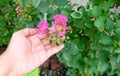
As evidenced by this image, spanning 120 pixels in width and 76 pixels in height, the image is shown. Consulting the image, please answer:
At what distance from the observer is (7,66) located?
2.13 metres

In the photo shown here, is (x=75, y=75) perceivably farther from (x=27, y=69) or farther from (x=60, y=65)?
(x=27, y=69)

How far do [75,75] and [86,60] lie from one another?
484 mm

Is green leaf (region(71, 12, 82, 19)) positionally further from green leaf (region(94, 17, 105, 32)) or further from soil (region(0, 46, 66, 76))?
soil (region(0, 46, 66, 76))

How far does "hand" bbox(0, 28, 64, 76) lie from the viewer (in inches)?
81.2

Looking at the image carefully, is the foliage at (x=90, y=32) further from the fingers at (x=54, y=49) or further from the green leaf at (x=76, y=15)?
the fingers at (x=54, y=49)

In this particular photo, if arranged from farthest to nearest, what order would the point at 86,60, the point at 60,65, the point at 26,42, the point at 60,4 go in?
the point at 60,65
the point at 86,60
the point at 26,42
the point at 60,4

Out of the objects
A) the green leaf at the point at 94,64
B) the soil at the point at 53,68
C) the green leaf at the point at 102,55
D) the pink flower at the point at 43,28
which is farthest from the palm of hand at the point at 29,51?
the soil at the point at 53,68

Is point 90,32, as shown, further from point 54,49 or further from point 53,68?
point 53,68

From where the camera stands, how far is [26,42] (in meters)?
2.07

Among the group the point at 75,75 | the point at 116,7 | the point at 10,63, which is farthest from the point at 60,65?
the point at 10,63

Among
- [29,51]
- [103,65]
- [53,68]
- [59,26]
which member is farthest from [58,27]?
[53,68]

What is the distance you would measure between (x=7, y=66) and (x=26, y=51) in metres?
0.16

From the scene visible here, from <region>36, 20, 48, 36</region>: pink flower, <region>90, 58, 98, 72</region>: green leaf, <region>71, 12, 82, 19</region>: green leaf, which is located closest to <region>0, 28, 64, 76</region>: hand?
<region>36, 20, 48, 36</region>: pink flower

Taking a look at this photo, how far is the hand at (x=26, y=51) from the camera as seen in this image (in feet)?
6.77
